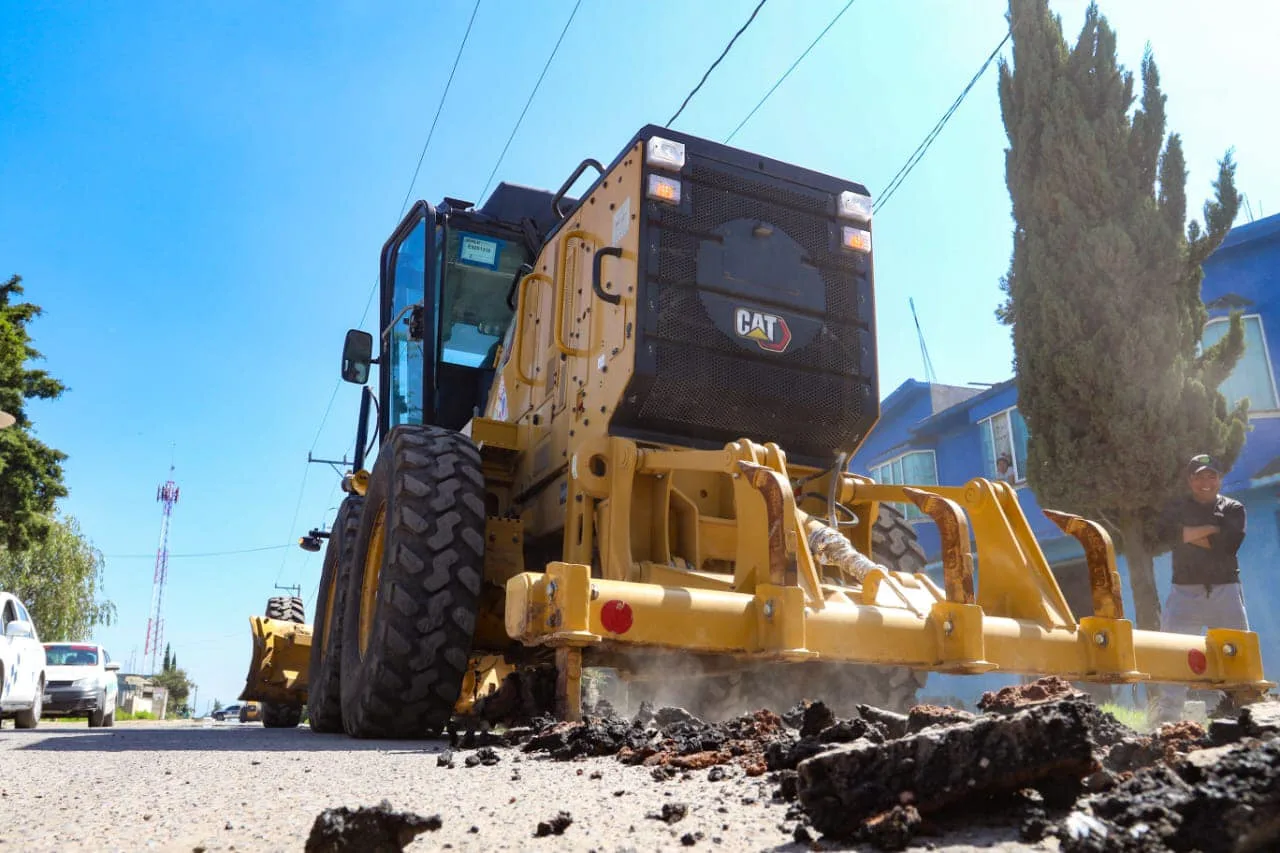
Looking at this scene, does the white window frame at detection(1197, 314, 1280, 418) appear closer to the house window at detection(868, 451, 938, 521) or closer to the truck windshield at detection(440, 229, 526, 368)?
the house window at detection(868, 451, 938, 521)

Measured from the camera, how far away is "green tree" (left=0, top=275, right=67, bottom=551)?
22.4 m

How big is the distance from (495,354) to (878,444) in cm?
1644

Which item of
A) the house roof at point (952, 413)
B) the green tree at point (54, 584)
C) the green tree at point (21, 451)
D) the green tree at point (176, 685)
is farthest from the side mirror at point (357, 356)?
the green tree at point (176, 685)

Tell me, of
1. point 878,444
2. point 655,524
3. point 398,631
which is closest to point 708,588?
point 655,524

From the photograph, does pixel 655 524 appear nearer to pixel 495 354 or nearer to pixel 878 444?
pixel 495 354

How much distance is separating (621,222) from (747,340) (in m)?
0.97

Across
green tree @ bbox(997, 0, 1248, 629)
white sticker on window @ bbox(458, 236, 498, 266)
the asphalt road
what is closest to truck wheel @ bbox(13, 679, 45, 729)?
white sticker on window @ bbox(458, 236, 498, 266)

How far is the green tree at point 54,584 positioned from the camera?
106 ft

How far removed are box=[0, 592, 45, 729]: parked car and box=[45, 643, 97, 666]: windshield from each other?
127 inches

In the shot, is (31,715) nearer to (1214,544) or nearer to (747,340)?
(747,340)

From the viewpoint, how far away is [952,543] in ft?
14.5

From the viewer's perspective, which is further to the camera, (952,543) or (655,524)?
(655,524)

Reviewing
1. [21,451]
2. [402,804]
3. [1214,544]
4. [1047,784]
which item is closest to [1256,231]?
[1214,544]

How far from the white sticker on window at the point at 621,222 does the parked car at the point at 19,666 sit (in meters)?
9.46
